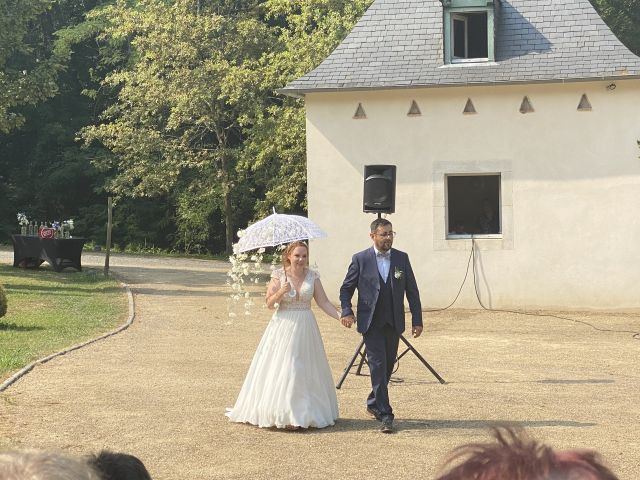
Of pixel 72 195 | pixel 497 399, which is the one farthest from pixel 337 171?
pixel 72 195

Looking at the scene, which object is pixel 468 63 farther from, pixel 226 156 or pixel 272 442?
pixel 226 156

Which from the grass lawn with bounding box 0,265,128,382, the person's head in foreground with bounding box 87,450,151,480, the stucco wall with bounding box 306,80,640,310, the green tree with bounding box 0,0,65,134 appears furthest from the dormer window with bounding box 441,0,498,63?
the person's head in foreground with bounding box 87,450,151,480

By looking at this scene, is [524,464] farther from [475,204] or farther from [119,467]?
[475,204]

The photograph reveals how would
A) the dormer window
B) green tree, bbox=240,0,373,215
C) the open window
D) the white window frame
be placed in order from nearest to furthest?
the white window frame < the open window < the dormer window < green tree, bbox=240,0,373,215

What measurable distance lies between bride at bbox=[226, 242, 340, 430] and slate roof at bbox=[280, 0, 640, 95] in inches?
407

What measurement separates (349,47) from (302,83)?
136cm

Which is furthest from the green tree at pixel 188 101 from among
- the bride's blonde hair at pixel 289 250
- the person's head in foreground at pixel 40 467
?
the person's head in foreground at pixel 40 467

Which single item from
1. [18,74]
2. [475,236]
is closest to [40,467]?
[475,236]

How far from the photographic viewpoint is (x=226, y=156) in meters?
35.2

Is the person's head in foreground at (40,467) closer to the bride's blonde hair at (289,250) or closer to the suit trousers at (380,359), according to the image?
the suit trousers at (380,359)

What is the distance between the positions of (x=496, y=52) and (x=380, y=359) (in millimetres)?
11666

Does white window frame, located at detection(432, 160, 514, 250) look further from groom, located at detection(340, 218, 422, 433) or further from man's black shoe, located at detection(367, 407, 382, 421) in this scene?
man's black shoe, located at detection(367, 407, 382, 421)

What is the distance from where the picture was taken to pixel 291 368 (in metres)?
8.88

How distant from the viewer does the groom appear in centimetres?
879
